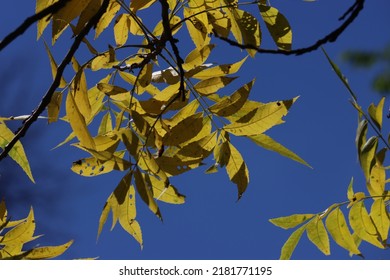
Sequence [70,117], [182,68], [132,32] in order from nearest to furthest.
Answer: [70,117] → [182,68] → [132,32]

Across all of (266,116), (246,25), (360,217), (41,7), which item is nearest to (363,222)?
(360,217)

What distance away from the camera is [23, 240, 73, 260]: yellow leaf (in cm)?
91

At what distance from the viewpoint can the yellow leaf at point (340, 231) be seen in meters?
0.91

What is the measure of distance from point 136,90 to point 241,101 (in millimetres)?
164

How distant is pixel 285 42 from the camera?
808mm

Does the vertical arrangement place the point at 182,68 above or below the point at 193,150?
above

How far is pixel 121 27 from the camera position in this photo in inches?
37.7

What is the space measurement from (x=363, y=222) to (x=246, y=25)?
333mm

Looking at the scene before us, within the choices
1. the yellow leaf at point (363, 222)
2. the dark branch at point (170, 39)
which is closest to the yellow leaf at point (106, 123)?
the dark branch at point (170, 39)

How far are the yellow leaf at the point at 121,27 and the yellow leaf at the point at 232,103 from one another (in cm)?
21

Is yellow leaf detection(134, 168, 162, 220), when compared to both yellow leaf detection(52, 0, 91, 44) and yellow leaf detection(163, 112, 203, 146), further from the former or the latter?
yellow leaf detection(52, 0, 91, 44)

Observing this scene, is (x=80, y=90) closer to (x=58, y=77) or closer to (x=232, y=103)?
(x=58, y=77)
